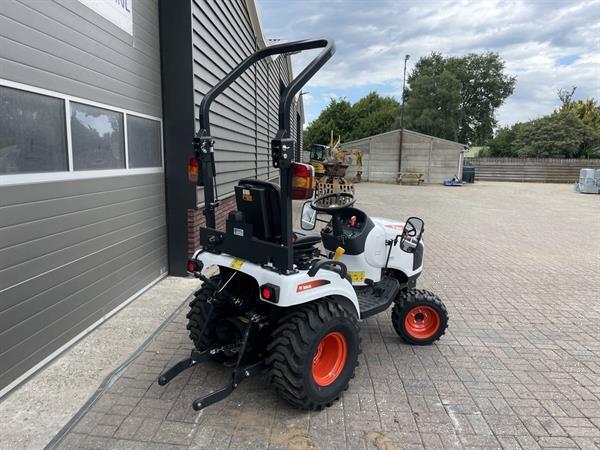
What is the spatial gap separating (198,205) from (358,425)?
357 centimetres

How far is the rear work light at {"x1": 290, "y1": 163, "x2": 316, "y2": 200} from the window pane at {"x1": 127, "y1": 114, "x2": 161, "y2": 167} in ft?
9.38

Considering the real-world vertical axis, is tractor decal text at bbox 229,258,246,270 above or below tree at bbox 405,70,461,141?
below

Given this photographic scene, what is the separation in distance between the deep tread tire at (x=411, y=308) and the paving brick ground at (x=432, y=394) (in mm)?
97

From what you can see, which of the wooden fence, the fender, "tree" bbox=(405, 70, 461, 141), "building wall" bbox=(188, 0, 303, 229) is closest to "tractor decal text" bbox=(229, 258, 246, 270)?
the fender

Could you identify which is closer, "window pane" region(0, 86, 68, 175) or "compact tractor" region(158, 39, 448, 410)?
"compact tractor" region(158, 39, 448, 410)

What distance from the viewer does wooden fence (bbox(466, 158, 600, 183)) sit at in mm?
31641

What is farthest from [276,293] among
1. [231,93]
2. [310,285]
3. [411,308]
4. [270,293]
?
[231,93]

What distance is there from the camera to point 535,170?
3247 cm

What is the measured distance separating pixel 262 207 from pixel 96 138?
7.19 ft

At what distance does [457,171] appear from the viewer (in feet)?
90.7

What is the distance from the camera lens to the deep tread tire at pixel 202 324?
313 centimetres

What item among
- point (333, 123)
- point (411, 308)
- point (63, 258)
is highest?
point (333, 123)

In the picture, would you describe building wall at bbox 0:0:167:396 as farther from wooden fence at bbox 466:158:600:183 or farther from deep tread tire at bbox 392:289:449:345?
wooden fence at bbox 466:158:600:183

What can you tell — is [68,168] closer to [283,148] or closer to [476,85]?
[283,148]
